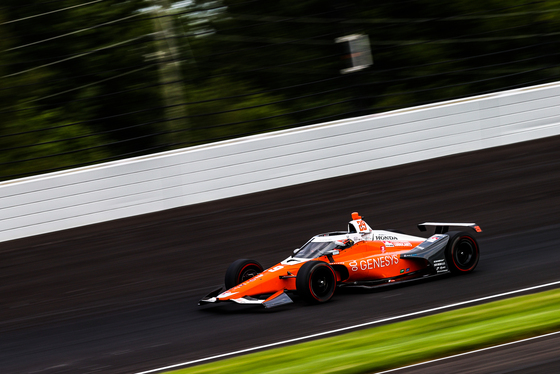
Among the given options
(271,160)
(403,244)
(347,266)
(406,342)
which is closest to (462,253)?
(403,244)

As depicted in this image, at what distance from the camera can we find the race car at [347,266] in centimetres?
788

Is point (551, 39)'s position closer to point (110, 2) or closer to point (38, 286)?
point (110, 2)

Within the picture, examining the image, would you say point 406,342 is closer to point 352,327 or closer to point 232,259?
point 352,327

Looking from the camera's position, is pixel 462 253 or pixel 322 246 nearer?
pixel 322 246

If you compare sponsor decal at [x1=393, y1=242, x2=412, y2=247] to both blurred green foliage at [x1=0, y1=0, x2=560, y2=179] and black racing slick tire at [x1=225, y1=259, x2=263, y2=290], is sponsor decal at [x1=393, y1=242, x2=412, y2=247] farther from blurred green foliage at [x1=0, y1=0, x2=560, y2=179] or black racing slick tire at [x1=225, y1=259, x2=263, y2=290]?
blurred green foliage at [x1=0, y1=0, x2=560, y2=179]

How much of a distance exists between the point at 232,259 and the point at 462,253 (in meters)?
3.49

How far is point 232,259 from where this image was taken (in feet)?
34.8

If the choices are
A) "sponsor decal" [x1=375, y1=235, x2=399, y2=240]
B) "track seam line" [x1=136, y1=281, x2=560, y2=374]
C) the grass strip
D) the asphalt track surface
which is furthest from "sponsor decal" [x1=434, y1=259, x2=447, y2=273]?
the grass strip

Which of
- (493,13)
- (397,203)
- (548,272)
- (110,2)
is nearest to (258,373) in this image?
(548,272)

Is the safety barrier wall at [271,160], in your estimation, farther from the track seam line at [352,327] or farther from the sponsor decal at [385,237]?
the track seam line at [352,327]

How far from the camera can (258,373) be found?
17.9 feet

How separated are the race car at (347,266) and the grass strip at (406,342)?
1407mm

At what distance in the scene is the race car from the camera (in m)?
7.88

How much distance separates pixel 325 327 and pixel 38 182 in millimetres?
7021
